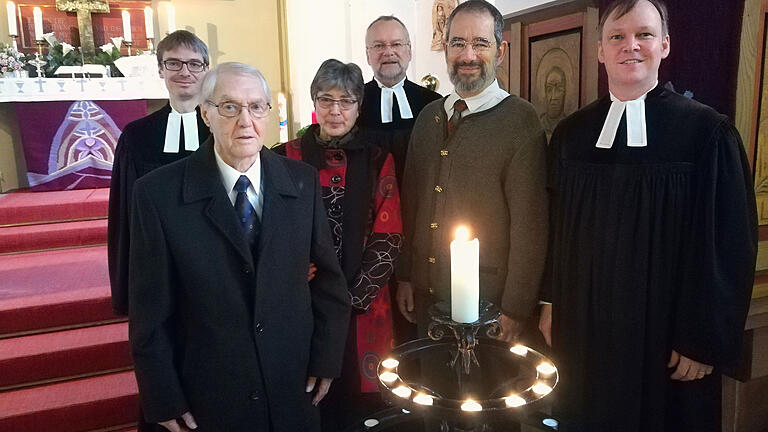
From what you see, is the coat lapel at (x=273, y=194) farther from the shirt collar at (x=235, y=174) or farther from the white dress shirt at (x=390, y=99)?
the white dress shirt at (x=390, y=99)

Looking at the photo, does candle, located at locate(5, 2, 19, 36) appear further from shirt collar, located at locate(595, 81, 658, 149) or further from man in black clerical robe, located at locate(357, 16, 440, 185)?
shirt collar, located at locate(595, 81, 658, 149)

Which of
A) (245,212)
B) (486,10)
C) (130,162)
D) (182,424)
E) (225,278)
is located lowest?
(182,424)

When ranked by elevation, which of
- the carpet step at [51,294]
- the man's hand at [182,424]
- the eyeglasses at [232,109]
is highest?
the eyeglasses at [232,109]

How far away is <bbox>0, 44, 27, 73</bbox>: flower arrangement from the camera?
15.5 ft

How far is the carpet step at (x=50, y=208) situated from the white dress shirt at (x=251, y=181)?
347 cm

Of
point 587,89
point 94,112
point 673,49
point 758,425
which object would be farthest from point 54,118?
A: point 758,425

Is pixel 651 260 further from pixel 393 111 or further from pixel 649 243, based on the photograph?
pixel 393 111

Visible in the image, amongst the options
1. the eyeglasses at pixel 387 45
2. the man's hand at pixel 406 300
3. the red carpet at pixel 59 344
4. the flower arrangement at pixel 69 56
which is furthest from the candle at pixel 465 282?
the flower arrangement at pixel 69 56

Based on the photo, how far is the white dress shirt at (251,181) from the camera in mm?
1418

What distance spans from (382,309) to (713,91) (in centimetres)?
127

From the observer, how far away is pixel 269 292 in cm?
140

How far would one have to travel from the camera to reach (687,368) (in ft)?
5.10

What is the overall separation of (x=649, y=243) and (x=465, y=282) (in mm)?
835

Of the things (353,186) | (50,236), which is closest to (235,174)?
(353,186)
